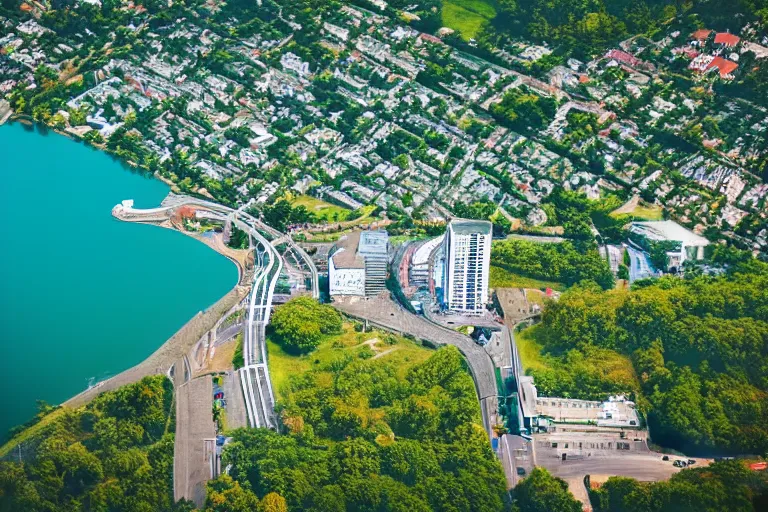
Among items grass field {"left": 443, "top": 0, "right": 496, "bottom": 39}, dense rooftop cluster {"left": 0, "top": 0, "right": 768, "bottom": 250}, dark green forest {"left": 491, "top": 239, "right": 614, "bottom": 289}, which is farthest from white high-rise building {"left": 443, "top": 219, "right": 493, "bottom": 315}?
grass field {"left": 443, "top": 0, "right": 496, "bottom": 39}

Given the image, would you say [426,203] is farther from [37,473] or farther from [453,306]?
[37,473]

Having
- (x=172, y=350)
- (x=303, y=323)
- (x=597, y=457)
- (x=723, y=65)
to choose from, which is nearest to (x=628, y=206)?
(x=723, y=65)

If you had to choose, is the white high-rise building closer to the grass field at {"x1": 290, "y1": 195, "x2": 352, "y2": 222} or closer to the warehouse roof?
the warehouse roof

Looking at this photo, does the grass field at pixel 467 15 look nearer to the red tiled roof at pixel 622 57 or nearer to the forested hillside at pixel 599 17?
the forested hillside at pixel 599 17

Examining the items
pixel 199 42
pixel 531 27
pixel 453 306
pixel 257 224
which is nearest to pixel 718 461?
pixel 453 306

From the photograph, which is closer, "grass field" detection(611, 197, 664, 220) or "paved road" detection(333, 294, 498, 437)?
"paved road" detection(333, 294, 498, 437)

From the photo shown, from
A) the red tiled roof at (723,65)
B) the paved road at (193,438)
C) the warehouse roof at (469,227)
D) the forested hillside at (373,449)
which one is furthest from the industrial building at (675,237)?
the paved road at (193,438)
